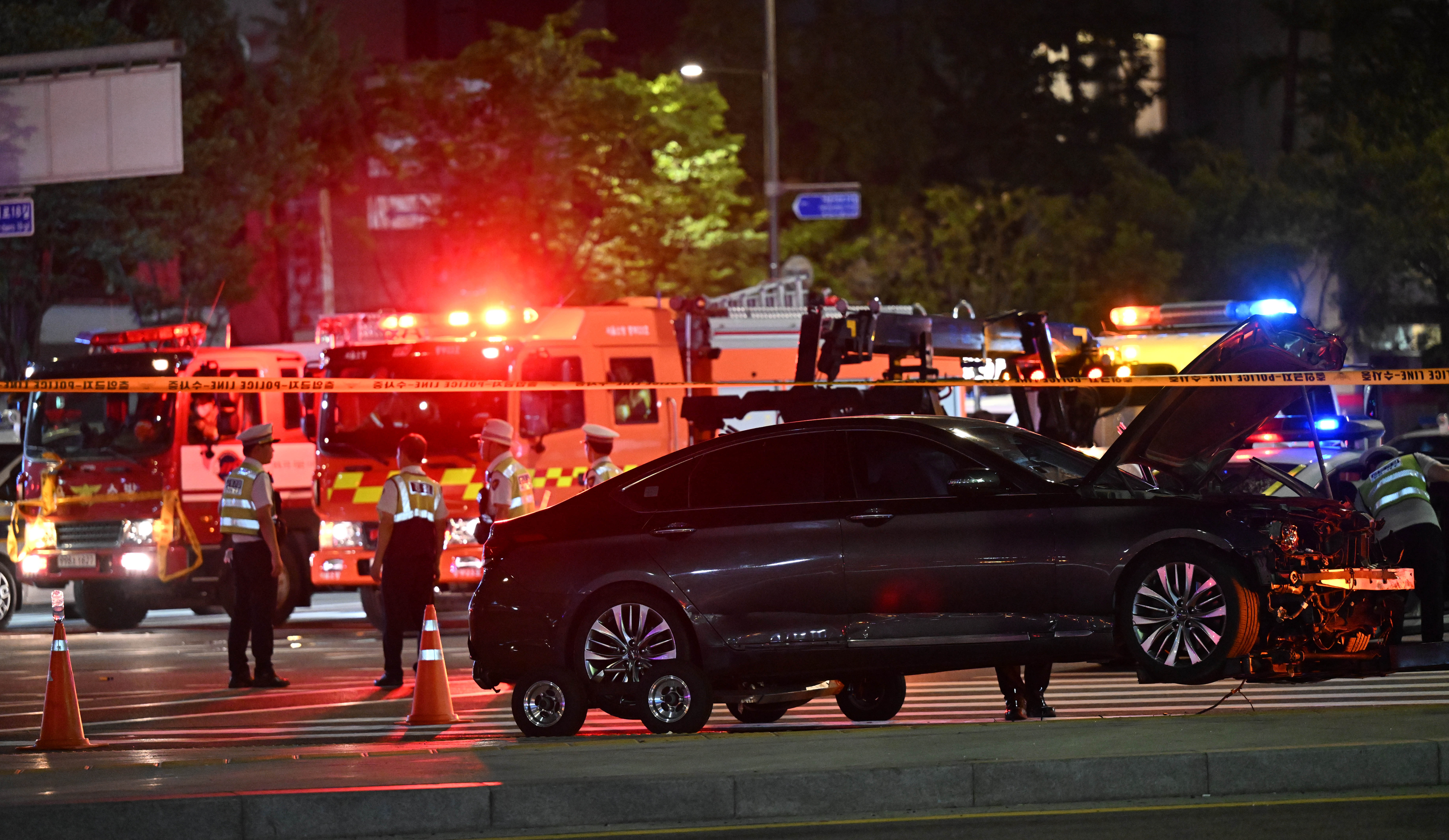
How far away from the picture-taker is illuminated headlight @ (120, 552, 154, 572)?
18562 millimetres

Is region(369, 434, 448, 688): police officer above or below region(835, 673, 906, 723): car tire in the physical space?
above

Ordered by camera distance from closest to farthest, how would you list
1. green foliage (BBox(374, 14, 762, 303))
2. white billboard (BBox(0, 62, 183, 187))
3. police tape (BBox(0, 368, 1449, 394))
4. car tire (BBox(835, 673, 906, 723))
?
police tape (BBox(0, 368, 1449, 394))
car tire (BBox(835, 673, 906, 723))
white billboard (BBox(0, 62, 183, 187))
green foliage (BBox(374, 14, 762, 303))

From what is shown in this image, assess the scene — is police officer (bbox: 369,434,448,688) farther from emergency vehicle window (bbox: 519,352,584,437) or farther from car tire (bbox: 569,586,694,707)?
car tire (bbox: 569,586,694,707)

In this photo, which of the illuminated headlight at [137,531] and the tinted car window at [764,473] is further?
the illuminated headlight at [137,531]

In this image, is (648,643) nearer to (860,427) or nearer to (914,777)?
(860,427)

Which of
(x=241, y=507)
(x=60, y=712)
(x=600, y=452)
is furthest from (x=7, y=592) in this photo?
(x=60, y=712)

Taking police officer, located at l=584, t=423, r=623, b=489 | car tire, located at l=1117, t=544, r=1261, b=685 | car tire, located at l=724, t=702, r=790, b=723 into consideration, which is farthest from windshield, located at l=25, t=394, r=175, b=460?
car tire, located at l=1117, t=544, r=1261, b=685

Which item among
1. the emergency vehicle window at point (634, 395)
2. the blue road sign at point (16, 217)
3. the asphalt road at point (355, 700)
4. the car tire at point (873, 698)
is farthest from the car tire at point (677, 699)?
the blue road sign at point (16, 217)

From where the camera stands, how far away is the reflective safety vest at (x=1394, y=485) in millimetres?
12641

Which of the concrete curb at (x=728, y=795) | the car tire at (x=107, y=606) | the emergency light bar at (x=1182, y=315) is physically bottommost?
the car tire at (x=107, y=606)

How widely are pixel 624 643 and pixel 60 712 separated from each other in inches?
123

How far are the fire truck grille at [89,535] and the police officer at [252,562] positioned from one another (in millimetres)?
5400

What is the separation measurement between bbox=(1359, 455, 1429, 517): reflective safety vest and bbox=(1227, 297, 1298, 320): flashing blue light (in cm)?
259

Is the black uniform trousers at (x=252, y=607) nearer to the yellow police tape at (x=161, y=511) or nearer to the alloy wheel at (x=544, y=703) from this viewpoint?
the alloy wheel at (x=544, y=703)
